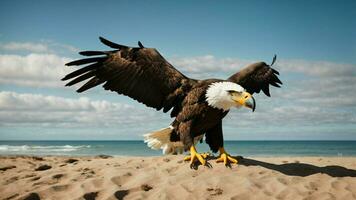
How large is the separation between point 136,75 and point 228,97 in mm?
1571

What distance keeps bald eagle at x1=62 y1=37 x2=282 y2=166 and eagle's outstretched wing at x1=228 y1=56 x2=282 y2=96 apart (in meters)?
0.27

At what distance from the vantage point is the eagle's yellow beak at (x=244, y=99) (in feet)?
17.2

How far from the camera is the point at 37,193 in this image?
4586 mm

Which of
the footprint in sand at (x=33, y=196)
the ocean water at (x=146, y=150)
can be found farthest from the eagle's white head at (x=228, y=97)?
the ocean water at (x=146, y=150)

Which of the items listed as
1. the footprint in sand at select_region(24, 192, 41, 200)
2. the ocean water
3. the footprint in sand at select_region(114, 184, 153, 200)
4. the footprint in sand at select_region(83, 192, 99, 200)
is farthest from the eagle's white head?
the ocean water

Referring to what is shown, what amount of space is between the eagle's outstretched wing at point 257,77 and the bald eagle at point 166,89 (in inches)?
10.8

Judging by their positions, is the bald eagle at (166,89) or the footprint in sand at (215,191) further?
the bald eagle at (166,89)

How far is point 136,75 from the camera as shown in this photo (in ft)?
19.6

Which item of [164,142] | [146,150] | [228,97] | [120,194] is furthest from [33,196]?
[146,150]

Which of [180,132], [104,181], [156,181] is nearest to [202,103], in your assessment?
[180,132]

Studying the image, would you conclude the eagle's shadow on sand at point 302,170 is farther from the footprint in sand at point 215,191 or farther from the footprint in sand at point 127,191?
the footprint in sand at point 127,191

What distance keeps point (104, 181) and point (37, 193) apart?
85 cm

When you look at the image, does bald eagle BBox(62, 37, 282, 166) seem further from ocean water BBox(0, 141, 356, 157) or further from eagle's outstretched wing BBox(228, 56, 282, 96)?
ocean water BBox(0, 141, 356, 157)

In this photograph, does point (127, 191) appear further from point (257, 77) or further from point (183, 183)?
point (257, 77)
